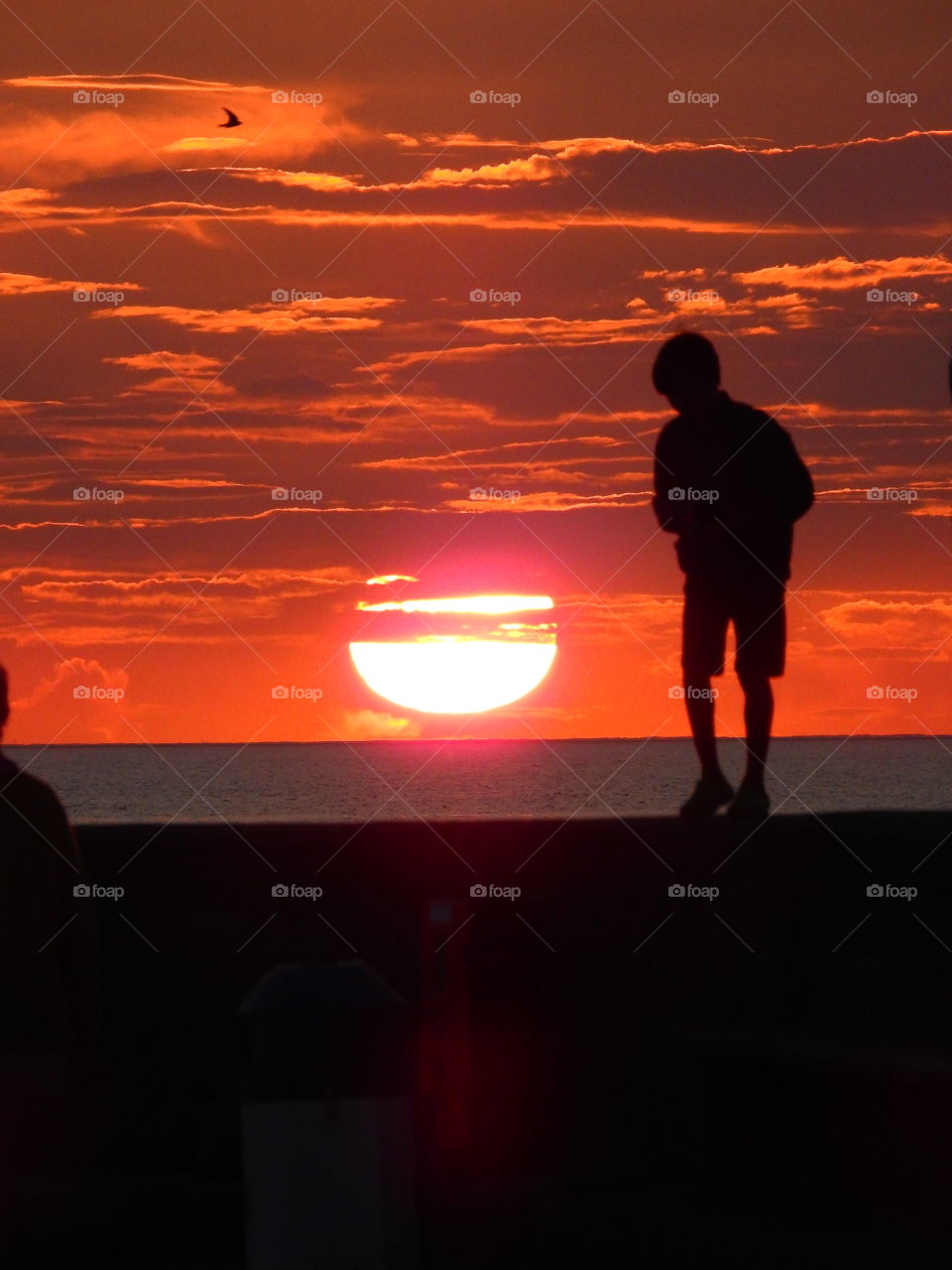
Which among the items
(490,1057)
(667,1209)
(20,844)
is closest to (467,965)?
(490,1057)

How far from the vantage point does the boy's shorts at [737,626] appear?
7.85 meters

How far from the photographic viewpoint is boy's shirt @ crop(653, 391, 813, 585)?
25.5ft

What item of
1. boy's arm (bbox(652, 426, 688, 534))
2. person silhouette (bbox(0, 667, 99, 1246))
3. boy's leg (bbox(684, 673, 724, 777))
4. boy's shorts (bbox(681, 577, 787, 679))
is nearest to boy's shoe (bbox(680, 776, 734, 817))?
boy's leg (bbox(684, 673, 724, 777))

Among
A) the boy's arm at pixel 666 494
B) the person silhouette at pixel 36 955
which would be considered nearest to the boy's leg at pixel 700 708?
the boy's arm at pixel 666 494

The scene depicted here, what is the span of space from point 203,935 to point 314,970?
1.60 meters

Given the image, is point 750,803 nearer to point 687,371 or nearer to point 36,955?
point 687,371

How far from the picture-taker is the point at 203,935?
21.7 feet

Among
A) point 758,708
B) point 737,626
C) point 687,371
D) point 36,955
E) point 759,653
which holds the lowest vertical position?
point 36,955

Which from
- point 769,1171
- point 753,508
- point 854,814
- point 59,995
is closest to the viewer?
point 59,995

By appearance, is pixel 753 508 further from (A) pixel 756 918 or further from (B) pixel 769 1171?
(B) pixel 769 1171

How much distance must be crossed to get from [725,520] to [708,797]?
3.78 feet

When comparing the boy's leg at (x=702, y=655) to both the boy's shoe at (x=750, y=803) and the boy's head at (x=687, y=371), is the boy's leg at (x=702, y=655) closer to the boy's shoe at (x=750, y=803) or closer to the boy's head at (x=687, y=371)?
the boy's shoe at (x=750, y=803)

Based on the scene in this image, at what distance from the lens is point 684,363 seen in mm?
7766

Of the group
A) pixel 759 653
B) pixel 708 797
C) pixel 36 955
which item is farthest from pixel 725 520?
pixel 36 955
